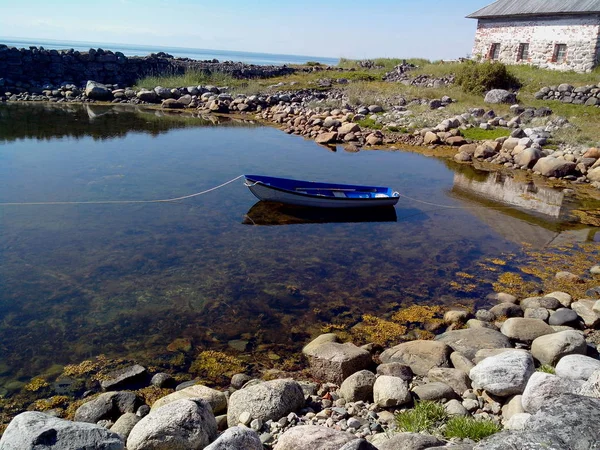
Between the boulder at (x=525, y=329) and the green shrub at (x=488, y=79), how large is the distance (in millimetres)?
27472

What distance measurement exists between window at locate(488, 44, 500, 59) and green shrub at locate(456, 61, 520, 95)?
6180 millimetres

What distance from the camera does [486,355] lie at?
7.61m

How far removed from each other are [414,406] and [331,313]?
3579 millimetres

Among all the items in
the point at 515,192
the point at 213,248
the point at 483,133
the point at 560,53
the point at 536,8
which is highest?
the point at 536,8

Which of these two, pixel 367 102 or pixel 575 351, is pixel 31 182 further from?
pixel 367 102

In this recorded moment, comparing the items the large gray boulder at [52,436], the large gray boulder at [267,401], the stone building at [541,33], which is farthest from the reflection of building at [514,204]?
the stone building at [541,33]

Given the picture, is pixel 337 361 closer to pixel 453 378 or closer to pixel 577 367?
pixel 453 378

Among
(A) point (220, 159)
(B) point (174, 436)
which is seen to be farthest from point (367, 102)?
(B) point (174, 436)

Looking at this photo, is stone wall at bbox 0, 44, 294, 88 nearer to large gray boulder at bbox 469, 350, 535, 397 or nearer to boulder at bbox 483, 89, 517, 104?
boulder at bbox 483, 89, 517, 104

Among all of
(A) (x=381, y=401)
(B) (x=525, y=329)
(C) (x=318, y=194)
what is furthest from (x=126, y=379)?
(C) (x=318, y=194)

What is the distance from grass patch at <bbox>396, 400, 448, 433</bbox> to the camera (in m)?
5.53

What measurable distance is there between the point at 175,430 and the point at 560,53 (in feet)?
125

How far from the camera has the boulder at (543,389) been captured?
5.42 m

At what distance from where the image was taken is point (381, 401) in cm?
642
